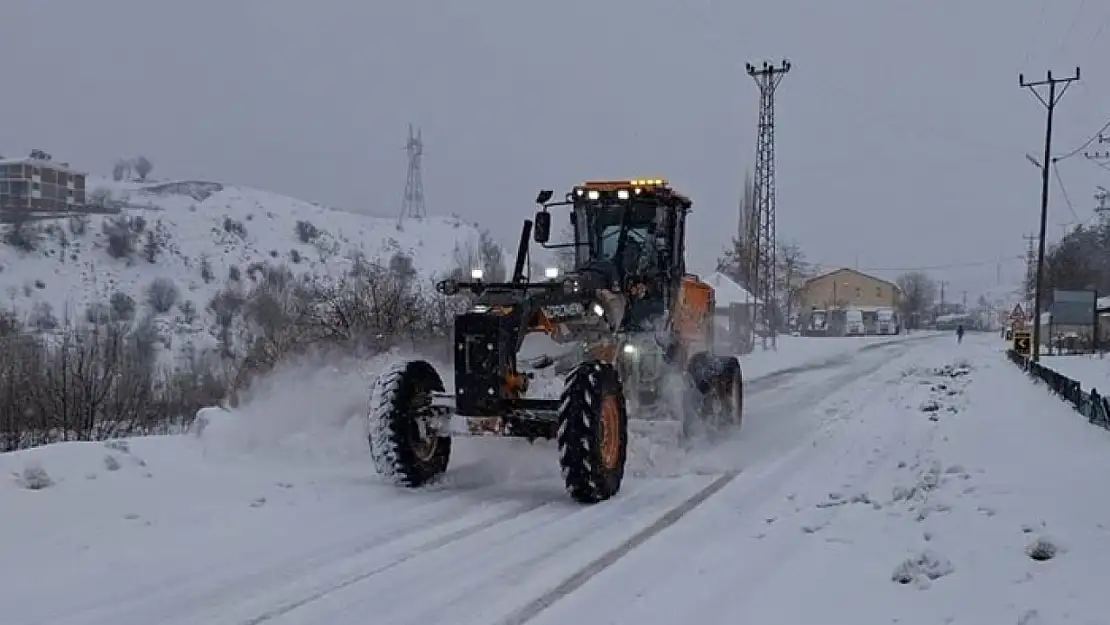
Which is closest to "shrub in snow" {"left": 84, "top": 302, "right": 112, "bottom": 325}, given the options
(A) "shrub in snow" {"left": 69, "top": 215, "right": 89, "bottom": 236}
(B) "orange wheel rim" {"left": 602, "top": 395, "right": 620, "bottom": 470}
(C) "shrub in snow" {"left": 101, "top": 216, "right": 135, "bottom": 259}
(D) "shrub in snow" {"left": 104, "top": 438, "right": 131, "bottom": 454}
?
(C) "shrub in snow" {"left": 101, "top": 216, "right": 135, "bottom": 259}

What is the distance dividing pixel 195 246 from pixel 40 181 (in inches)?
1814

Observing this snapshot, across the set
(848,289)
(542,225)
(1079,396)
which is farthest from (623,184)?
(848,289)

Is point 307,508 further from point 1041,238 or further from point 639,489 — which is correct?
point 1041,238

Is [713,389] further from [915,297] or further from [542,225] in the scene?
[915,297]

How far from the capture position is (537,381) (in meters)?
10.4

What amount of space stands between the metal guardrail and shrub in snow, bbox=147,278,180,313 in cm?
5128

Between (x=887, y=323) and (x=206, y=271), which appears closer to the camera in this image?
(x=206, y=271)

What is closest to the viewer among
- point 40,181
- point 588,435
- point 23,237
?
point 588,435

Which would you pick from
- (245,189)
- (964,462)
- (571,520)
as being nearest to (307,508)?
(571,520)

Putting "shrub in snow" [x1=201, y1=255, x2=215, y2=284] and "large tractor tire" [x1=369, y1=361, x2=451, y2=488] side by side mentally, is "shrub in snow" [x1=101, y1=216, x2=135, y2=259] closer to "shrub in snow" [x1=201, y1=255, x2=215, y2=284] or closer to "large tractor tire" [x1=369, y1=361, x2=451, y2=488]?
"shrub in snow" [x1=201, y1=255, x2=215, y2=284]

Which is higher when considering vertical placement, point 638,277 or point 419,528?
point 638,277

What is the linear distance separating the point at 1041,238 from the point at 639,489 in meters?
37.7

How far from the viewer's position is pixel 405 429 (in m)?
10.1

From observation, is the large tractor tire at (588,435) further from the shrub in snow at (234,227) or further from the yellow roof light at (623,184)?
the shrub in snow at (234,227)
